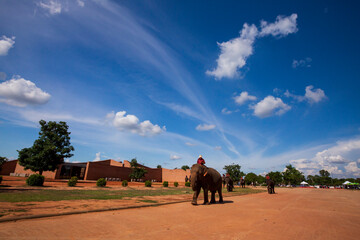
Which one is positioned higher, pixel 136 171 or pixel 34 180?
pixel 136 171

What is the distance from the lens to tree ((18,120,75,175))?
2802 cm

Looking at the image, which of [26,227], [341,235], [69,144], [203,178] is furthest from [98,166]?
[341,235]

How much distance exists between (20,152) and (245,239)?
37199 mm

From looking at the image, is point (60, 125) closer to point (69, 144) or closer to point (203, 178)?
point (69, 144)

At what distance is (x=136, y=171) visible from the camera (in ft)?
168

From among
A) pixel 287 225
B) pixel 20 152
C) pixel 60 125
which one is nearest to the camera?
pixel 287 225

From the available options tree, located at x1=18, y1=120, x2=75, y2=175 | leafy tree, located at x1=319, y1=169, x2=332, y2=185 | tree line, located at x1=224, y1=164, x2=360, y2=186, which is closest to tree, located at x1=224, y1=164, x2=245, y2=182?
tree line, located at x1=224, y1=164, x2=360, y2=186

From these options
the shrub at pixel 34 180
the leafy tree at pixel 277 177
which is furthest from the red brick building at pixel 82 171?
the leafy tree at pixel 277 177

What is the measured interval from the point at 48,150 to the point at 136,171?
26397 millimetres

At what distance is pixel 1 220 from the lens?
201 inches

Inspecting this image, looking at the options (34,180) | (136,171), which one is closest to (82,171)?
(136,171)

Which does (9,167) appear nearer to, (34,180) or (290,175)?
(34,180)

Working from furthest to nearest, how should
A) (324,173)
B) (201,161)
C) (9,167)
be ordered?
(324,173), (9,167), (201,161)

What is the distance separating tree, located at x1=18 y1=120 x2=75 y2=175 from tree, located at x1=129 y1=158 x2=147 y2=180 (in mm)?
22328
